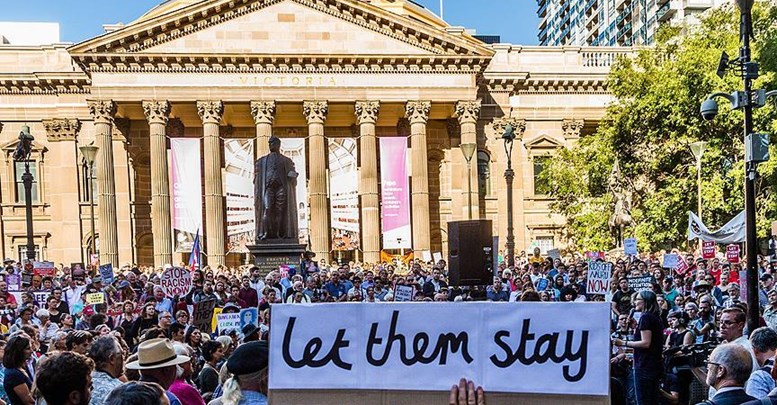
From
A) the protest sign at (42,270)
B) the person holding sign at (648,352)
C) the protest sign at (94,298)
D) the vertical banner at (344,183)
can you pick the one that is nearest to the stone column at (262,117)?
the vertical banner at (344,183)

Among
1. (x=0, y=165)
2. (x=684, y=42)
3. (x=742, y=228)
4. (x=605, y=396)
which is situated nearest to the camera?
(x=605, y=396)

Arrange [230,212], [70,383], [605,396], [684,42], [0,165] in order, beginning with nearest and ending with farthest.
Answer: [605,396]
[70,383]
[684,42]
[230,212]
[0,165]

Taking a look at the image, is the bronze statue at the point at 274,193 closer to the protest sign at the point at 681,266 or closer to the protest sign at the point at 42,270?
the protest sign at the point at 42,270

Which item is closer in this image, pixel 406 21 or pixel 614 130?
pixel 614 130

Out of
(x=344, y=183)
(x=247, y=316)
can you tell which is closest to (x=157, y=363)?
(x=247, y=316)

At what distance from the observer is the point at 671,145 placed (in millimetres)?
36031

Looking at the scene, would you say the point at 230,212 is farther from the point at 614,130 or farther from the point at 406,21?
the point at 614,130

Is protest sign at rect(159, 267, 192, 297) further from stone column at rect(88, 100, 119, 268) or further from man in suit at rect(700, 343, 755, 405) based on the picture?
stone column at rect(88, 100, 119, 268)

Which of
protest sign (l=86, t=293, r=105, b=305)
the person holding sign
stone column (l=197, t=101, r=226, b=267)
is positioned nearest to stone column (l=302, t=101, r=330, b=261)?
stone column (l=197, t=101, r=226, b=267)

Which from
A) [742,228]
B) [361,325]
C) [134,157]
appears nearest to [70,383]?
[361,325]

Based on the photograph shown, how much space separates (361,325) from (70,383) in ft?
5.97

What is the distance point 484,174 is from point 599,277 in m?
32.1

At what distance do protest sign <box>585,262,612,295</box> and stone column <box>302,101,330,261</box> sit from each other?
1040 inches

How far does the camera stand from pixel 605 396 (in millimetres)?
3412
